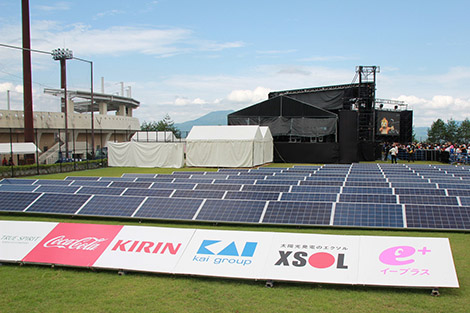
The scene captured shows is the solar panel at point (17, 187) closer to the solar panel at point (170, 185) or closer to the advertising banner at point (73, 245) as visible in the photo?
the solar panel at point (170, 185)

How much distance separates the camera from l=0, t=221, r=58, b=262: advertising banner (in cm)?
748

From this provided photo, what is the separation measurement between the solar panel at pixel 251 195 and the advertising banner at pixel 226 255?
15.4 feet

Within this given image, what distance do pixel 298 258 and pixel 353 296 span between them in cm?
101

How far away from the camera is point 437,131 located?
9819 cm

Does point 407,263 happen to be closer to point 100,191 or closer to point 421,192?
point 421,192

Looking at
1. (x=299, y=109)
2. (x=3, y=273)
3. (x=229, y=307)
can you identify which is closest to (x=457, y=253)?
(x=229, y=307)

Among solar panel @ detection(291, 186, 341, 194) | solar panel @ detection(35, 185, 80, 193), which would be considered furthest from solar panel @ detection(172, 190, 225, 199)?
solar panel @ detection(35, 185, 80, 193)

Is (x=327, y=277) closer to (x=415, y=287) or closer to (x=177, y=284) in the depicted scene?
(x=415, y=287)

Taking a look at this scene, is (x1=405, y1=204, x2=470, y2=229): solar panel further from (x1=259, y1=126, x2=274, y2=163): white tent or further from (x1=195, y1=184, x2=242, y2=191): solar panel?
(x1=259, y1=126, x2=274, y2=163): white tent

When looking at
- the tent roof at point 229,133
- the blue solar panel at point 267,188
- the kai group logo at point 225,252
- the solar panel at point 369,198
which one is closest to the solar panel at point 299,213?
the solar panel at point 369,198

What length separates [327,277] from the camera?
6.06 m

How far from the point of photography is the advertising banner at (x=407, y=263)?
5883 millimetres

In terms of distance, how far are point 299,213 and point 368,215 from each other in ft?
5.52

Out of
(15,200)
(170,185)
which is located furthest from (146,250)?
(170,185)
